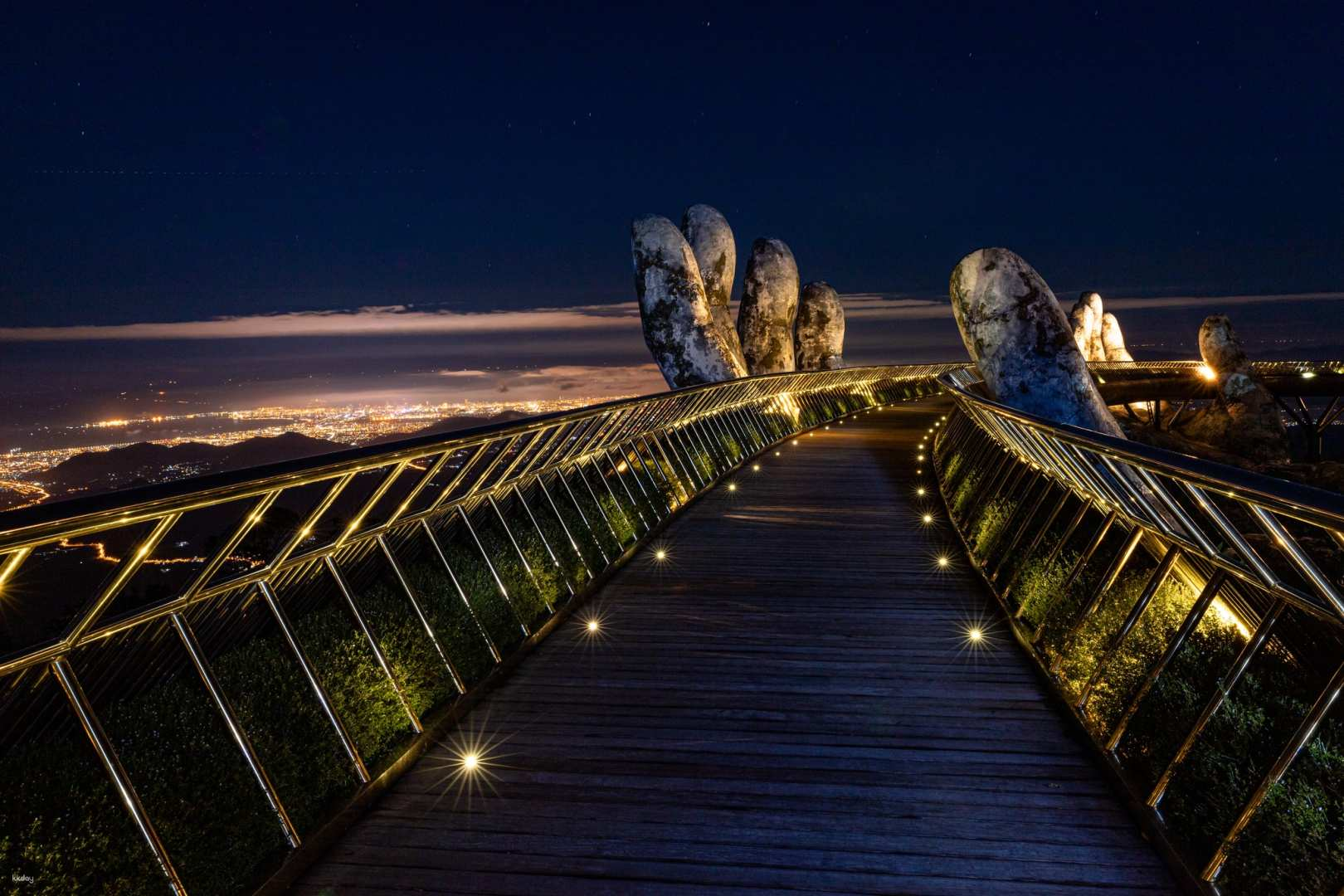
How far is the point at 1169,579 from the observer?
4.21 m

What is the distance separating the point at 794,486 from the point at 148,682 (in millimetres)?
9554

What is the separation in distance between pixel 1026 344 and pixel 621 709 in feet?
37.7

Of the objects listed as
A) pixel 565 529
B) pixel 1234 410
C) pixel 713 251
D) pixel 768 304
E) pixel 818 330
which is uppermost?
pixel 713 251

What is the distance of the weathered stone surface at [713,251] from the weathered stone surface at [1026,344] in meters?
14.0

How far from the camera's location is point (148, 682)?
326cm

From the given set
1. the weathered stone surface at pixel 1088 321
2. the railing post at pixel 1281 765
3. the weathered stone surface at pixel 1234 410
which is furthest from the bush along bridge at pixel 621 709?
the weathered stone surface at pixel 1088 321

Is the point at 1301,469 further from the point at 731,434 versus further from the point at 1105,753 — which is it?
the point at 1105,753

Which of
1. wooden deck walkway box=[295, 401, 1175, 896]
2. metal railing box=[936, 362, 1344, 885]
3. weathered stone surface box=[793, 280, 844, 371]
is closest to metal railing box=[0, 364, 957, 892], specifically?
wooden deck walkway box=[295, 401, 1175, 896]

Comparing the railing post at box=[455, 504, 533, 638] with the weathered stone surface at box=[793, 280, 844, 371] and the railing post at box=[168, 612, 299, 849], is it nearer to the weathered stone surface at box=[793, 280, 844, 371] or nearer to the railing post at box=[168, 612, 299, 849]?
the railing post at box=[168, 612, 299, 849]

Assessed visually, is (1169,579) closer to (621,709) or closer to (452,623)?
(621,709)

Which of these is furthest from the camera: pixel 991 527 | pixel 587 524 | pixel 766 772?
pixel 991 527

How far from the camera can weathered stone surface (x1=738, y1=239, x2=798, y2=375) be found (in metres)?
29.0

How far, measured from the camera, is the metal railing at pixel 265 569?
2.38 metres

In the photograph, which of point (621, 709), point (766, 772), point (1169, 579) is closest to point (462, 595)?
point (621, 709)
